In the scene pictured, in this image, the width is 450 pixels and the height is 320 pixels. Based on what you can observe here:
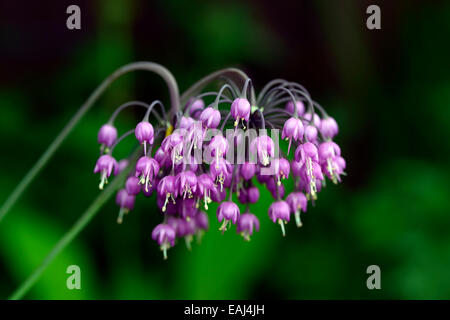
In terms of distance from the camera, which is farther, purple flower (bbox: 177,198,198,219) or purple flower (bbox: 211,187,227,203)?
purple flower (bbox: 177,198,198,219)

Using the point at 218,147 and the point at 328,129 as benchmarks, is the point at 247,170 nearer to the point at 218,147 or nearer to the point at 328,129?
the point at 218,147

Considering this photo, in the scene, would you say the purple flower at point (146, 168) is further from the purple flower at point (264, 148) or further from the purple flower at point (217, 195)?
the purple flower at point (264, 148)

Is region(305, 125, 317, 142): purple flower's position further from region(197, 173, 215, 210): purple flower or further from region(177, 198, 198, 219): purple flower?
region(177, 198, 198, 219): purple flower

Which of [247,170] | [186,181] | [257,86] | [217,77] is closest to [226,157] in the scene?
[247,170]

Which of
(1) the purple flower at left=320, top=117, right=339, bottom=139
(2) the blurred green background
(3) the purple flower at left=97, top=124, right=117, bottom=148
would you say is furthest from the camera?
(2) the blurred green background

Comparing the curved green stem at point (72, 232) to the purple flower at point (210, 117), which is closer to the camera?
the purple flower at point (210, 117)

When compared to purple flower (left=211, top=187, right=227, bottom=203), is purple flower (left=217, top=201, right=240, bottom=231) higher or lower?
lower

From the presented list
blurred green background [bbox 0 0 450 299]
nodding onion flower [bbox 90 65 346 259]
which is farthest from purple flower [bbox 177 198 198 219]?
blurred green background [bbox 0 0 450 299]

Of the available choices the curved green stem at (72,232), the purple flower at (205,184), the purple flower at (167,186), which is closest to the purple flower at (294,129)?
the purple flower at (205,184)

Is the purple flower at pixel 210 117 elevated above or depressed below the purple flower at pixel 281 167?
above
